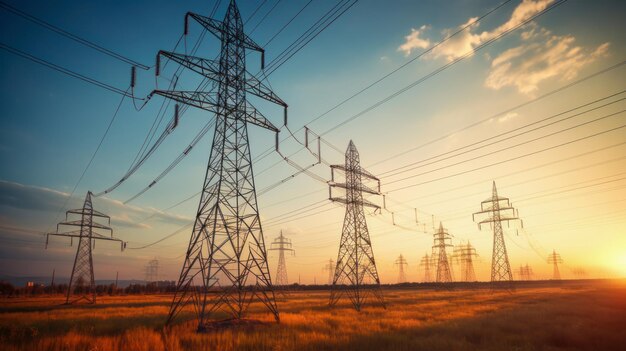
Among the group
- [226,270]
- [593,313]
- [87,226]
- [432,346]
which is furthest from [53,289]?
[593,313]

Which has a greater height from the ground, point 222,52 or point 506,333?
point 222,52

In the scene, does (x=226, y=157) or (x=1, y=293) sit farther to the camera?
(x=1, y=293)

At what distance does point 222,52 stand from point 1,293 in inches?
3661

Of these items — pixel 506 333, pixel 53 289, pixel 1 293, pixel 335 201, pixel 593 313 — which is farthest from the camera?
pixel 53 289

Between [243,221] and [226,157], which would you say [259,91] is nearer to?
[226,157]

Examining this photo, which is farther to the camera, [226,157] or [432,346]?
[226,157]

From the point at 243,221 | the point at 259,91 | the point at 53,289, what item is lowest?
the point at 53,289

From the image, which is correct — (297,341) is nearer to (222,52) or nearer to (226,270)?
(226,270)

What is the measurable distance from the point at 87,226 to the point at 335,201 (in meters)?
31.5

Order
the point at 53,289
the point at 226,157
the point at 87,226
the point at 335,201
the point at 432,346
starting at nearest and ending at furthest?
the point at 432,346
the point at 226,157
the point at 335,201
the point at 87,226
the point at 53,289

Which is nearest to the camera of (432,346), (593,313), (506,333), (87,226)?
(432,346)

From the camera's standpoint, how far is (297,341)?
13703 mm

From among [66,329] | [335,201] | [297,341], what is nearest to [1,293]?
[66,329]

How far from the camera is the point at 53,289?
82125 mm
